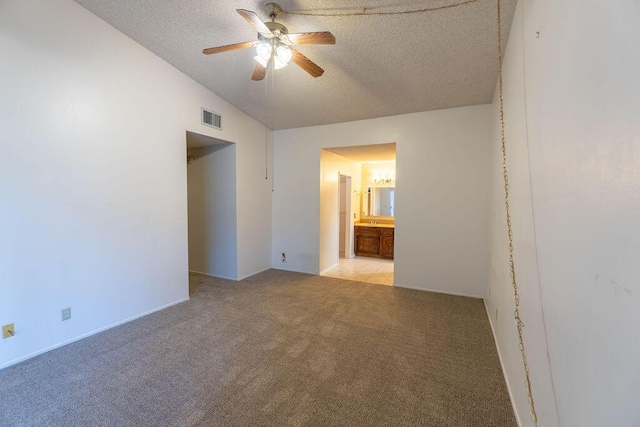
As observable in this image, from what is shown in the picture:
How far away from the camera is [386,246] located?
643 centimetres

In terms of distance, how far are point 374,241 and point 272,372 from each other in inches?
187

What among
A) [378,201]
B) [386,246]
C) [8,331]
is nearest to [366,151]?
[378,201]

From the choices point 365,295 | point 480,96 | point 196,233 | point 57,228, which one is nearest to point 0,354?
point 57,228

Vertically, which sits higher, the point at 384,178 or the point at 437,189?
the point at 384,178

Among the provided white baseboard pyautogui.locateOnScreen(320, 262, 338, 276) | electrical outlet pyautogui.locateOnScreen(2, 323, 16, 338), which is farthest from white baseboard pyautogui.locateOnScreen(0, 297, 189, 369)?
white baseboard pyautogui.locateOnScreen(320, 262, 338, 276)

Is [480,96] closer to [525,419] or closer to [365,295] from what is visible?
[365,295]

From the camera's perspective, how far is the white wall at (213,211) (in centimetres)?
453

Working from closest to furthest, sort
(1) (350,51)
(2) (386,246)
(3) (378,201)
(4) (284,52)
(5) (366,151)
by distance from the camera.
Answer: (4) (284,52), (1) (350,51), (5) (366,151), (2) (386,246), (3) (378,201)

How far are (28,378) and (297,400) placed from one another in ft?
7.06

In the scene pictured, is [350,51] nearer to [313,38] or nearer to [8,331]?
[313,38]

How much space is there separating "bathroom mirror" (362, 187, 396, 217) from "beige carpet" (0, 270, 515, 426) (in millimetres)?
3654

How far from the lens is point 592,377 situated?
0.86 meters

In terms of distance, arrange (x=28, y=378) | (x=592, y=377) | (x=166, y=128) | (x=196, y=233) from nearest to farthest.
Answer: (x=592, y=377) < (x=28, y=378) < (x=166, y=128) < (x=196, y=233)

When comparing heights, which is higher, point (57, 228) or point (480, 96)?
point (480, 96)
